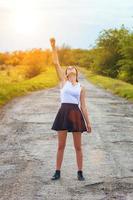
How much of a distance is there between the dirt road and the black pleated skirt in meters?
0.85

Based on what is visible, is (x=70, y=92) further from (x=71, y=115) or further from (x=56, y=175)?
(x=56, y=175)

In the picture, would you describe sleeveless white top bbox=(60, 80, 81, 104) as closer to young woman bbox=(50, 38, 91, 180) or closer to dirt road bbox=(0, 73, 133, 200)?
young woman bbox=(50, 38, 91, 180)

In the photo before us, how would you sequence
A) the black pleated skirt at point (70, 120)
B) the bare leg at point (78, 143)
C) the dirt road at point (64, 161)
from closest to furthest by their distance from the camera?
the dirt road at point (64, 161) → the black pleated skirt at point (70, 120) → the bare leg at point (78, 143)

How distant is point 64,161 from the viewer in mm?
11180

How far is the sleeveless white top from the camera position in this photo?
954cm

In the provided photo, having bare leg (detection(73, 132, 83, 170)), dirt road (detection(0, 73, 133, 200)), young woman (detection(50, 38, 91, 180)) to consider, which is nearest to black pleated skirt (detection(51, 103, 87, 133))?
young woman (detection(50, 38, 91, 180))

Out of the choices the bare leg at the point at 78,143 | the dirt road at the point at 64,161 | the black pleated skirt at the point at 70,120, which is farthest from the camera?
the bare leg at the point at 78,143

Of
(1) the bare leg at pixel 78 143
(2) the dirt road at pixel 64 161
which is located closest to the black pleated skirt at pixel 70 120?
(1) the bare leg at pixel 78 143

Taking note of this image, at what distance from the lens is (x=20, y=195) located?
331 inches

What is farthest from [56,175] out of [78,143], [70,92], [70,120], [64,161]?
[64,161]

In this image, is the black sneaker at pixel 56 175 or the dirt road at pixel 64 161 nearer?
the dirt road at pixel 64 161

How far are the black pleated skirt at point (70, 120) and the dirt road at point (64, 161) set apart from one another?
848mm

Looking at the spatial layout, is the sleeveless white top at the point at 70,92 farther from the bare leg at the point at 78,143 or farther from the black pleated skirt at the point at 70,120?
the bare leg at the point at 78,143

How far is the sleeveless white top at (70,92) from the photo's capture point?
376 inches
